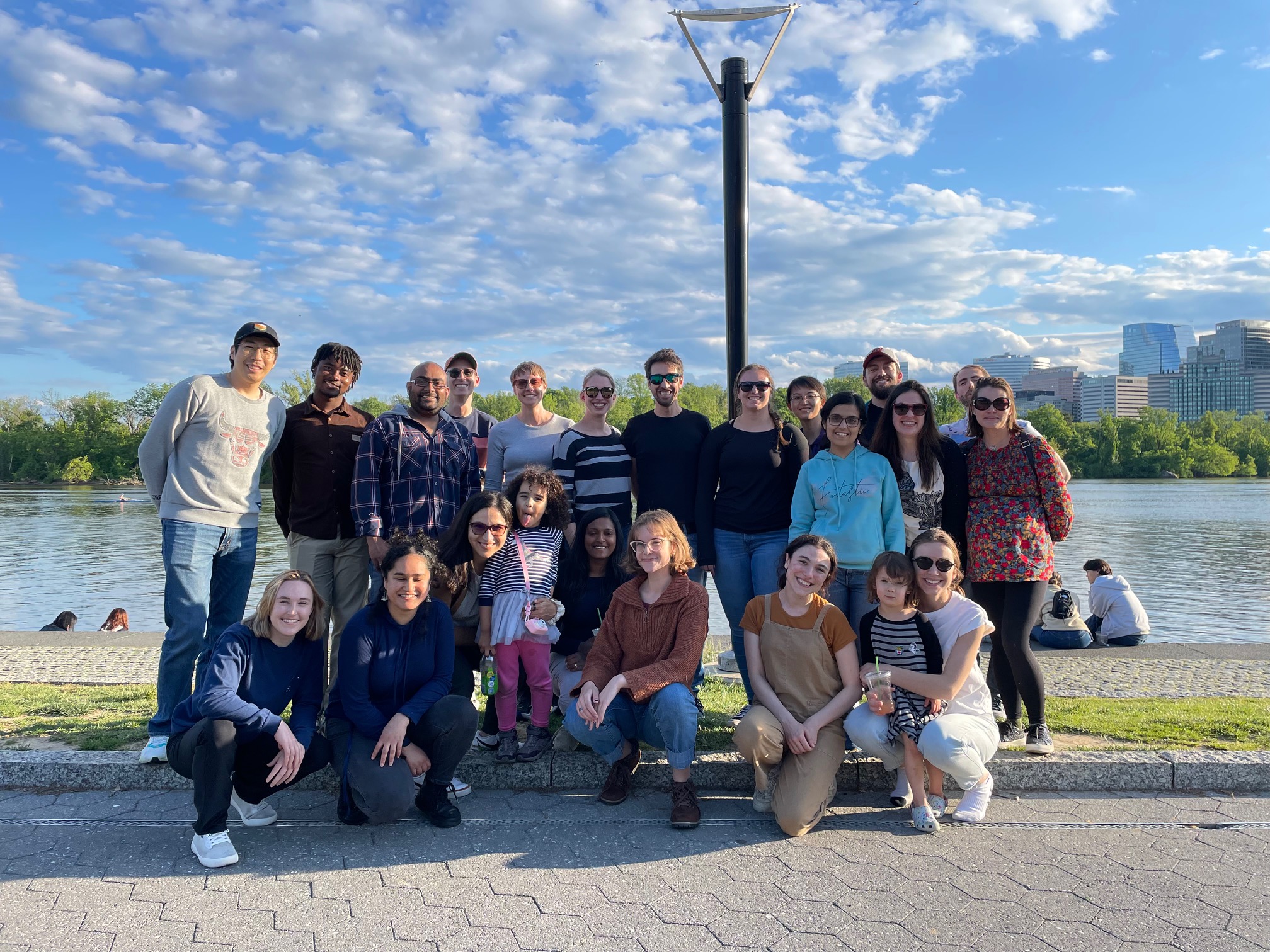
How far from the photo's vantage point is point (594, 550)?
493 cm

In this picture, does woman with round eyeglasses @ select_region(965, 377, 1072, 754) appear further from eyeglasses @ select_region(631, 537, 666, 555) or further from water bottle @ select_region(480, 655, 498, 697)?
water bottle @ select_region(480, 655, 498, 697)

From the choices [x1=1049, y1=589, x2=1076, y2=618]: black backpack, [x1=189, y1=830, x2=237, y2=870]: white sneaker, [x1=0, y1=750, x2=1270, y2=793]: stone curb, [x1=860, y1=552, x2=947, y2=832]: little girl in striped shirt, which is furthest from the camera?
[x1=1049, y1=589, x2=1076, y2=618]: black backpack

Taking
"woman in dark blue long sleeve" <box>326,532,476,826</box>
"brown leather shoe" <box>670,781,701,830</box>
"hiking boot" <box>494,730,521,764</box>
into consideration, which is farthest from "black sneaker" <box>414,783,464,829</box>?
"brown leather shoe" <box>670,781,701,830</box>

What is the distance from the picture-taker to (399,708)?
13.4 ft

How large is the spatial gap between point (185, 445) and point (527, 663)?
2.25 meters

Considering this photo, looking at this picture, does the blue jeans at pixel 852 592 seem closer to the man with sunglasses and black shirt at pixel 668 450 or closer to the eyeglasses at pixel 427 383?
the man with sunglasses and black shirt at pixel 668 450

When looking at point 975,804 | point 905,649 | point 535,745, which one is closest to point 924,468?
point 905,649

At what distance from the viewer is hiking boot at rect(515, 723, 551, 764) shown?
4473 millimetres

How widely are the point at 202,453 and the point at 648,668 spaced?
273 centimetres

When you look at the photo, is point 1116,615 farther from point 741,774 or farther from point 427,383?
point 427,383

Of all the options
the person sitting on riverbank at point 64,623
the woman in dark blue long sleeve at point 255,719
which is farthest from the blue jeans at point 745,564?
the person sitting on riverbank at point 64,623

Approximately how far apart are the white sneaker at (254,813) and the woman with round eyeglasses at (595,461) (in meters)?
2.28

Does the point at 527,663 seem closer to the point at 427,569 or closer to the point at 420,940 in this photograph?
the point at 427,569

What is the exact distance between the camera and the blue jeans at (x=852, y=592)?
186 inches
